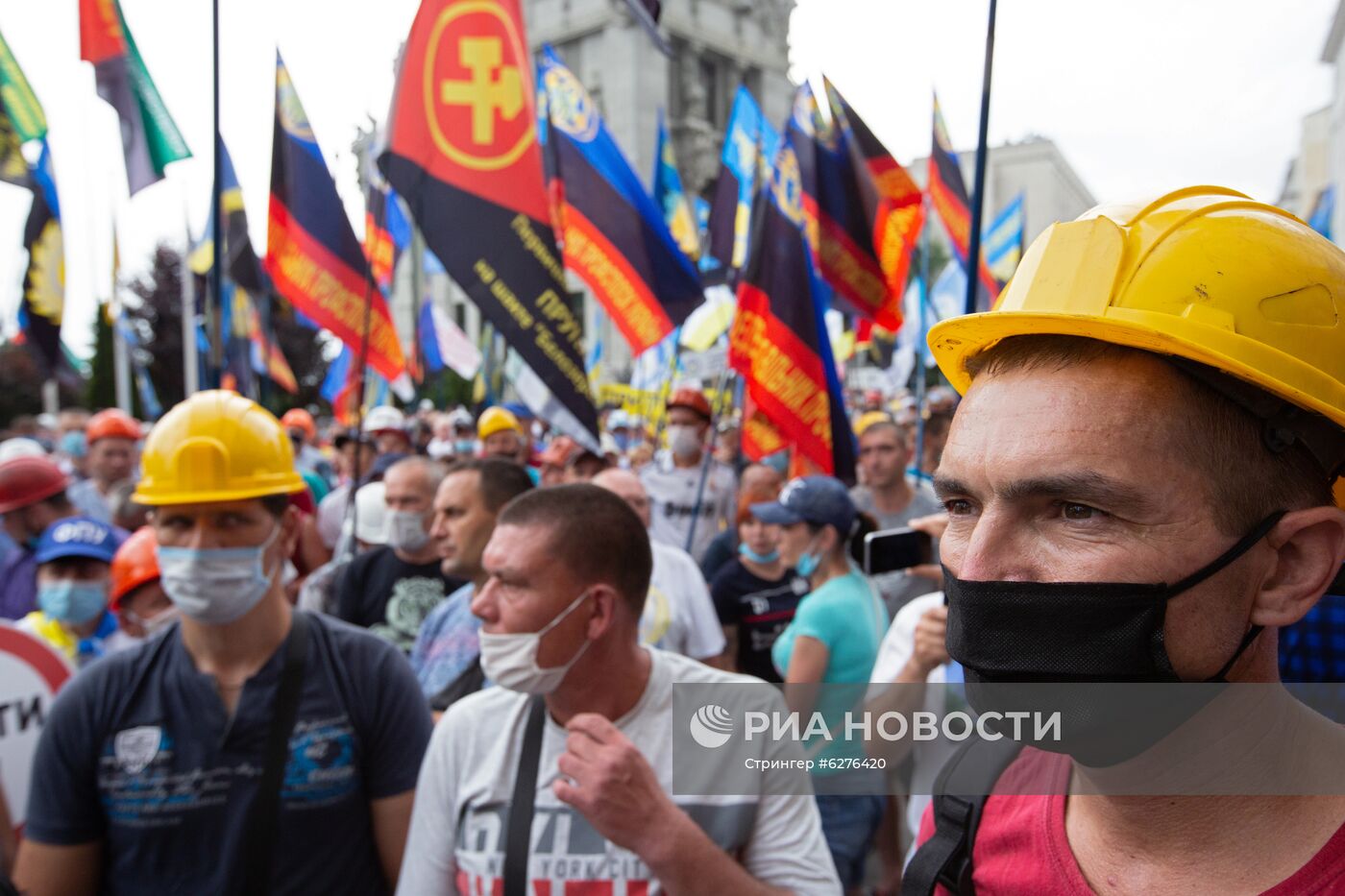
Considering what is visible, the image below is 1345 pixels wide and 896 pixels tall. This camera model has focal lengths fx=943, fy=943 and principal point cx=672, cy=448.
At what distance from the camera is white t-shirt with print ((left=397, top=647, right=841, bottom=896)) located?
209 cm

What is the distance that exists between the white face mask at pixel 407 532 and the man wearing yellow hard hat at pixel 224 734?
1949mm

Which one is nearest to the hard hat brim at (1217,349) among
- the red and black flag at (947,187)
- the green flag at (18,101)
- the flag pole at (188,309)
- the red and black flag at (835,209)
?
the red and black flag at (835,209)

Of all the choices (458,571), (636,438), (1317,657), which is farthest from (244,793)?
(636,438)

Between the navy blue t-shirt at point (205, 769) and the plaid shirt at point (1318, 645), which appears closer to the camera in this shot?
the plaid shirt at point (1318, 645)

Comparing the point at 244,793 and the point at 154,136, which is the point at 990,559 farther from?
the point at 154,136

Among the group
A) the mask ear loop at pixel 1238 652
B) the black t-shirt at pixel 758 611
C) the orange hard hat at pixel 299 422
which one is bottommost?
the orange hard hat at pixel 299 422

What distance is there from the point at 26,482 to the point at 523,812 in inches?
185

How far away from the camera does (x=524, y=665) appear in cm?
234

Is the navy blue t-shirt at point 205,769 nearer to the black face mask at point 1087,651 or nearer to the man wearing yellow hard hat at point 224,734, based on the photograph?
the man wearing yellow hard hat at point 224,734

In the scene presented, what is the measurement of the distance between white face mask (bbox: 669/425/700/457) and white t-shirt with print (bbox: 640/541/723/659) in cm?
299

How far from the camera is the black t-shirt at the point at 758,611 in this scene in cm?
494

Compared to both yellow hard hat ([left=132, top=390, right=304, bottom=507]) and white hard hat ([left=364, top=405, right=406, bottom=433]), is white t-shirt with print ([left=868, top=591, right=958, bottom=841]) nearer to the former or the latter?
yellow hard hat ([left=132, top=390, right=304, bottom=507])

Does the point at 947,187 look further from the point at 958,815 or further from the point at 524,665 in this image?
the point at 958,815

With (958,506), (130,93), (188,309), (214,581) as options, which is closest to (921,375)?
(130,93)
